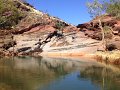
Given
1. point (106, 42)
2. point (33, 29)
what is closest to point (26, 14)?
point (33, 29)

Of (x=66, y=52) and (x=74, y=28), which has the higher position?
(x=74, y=28)

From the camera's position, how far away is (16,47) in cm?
11538

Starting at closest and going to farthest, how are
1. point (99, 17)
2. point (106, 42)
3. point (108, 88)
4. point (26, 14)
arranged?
point (108, 88) < point (106, 42) < point (99, 17) < point (26, 14)

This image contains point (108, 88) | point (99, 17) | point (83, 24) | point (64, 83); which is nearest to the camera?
point (108, 88)

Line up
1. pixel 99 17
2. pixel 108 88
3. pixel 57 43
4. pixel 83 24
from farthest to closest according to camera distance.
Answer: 1. pixel 83 24
2. pixel 57 43
3. pixel 99 17
4. pixel 108 88

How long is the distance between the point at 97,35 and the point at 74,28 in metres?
20.6

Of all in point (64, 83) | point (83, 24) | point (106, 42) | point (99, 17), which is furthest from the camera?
point (83, 24)

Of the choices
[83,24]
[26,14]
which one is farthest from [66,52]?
[26,14]

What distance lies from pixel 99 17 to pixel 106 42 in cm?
1164

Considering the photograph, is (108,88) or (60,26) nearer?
(108,88)

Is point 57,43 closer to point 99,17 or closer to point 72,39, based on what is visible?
point 72,39

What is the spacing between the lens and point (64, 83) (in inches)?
1540

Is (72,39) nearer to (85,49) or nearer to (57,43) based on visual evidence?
(57,43)

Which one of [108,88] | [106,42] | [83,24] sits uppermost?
[83,24]
